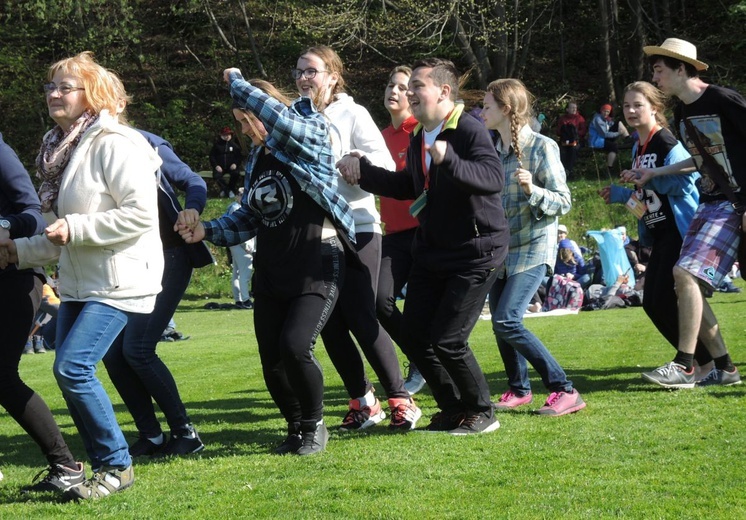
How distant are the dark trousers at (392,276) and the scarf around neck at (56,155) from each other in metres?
2.59

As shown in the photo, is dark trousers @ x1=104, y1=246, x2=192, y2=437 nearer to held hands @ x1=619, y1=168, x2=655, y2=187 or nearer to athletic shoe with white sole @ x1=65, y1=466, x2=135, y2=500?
athletic shoe with white sole @ x1=65, y1=466, x2=135, y2=500

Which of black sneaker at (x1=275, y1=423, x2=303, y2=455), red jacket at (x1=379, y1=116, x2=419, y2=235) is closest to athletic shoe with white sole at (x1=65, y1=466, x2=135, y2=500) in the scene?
black sneaker at (x1=275, y1=423, x2=303, y2=455)

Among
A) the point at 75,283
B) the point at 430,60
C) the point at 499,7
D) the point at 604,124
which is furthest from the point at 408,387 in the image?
the point at 499,7

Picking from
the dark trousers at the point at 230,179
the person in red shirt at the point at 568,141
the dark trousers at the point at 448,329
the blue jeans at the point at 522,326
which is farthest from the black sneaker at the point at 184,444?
the dark trousers at the point at 230,179

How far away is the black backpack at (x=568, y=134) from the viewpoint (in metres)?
30.4

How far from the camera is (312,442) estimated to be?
19.5 feet

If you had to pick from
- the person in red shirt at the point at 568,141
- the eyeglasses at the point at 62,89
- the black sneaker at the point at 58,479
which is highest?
the eyeglasses at the point at 62,89

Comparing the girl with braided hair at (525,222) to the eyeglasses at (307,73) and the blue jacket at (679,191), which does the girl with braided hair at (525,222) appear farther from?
the eyeglasses at (307,73)

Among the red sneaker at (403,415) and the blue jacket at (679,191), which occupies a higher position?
the blue jacket at (679,191)

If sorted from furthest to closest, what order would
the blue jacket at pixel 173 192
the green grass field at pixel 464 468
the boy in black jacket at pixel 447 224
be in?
1. the blue jacket at pixel 173 192
2. the boy in black jacket at pixel 447 224
3. the green grass field at pixel 464 468

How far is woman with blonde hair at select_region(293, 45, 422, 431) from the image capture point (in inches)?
261

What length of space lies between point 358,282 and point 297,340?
0.91 meters

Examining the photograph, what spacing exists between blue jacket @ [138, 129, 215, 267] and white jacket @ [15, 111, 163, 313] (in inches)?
36.5

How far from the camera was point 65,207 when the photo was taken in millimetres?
5129
